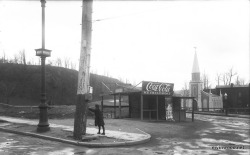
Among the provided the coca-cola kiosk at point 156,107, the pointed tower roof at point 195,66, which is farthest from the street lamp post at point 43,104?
the pointed tower roof at point 195,66

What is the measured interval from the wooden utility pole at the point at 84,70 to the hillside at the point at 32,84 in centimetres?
Result: 5117

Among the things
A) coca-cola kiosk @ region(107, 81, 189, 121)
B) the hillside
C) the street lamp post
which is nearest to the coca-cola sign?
coca-cola kiosk @ region(107, 81, 189, 121)

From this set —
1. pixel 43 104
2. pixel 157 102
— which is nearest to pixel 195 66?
pixel 157 102

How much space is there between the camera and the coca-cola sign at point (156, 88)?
75.3 ft

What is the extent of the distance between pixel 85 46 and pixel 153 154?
528 cm

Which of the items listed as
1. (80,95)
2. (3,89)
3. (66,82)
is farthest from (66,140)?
(66,82)

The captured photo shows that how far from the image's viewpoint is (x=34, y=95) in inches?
2564

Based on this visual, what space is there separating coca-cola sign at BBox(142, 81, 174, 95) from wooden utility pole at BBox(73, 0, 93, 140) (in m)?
11.2

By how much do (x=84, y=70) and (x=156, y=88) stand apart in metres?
12.6

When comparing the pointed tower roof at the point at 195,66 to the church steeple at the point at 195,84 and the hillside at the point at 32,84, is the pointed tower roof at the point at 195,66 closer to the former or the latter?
the church steeple at the point at 195,84

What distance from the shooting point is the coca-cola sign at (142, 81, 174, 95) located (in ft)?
75.3

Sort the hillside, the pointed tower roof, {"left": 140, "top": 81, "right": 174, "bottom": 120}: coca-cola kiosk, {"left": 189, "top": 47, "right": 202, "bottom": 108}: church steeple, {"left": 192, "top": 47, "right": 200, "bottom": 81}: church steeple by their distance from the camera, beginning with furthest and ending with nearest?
the pointed tower roof
{"left": 192, "top": 47, "right": 200, "bottom": 81}: church steeple
{"left": 189, "top": 47, "right": 202, "bottom": 108}: church steeple
the hillside
{"left": 140, "top": 81, "right": 174, "bottom": 120}: coca-cola kiosk

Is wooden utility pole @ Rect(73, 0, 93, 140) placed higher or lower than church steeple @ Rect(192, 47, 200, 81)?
lower

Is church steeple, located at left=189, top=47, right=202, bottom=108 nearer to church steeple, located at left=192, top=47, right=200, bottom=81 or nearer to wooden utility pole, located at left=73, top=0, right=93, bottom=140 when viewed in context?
church steeple, located at left=192, top=47, right=200, bottom=81
